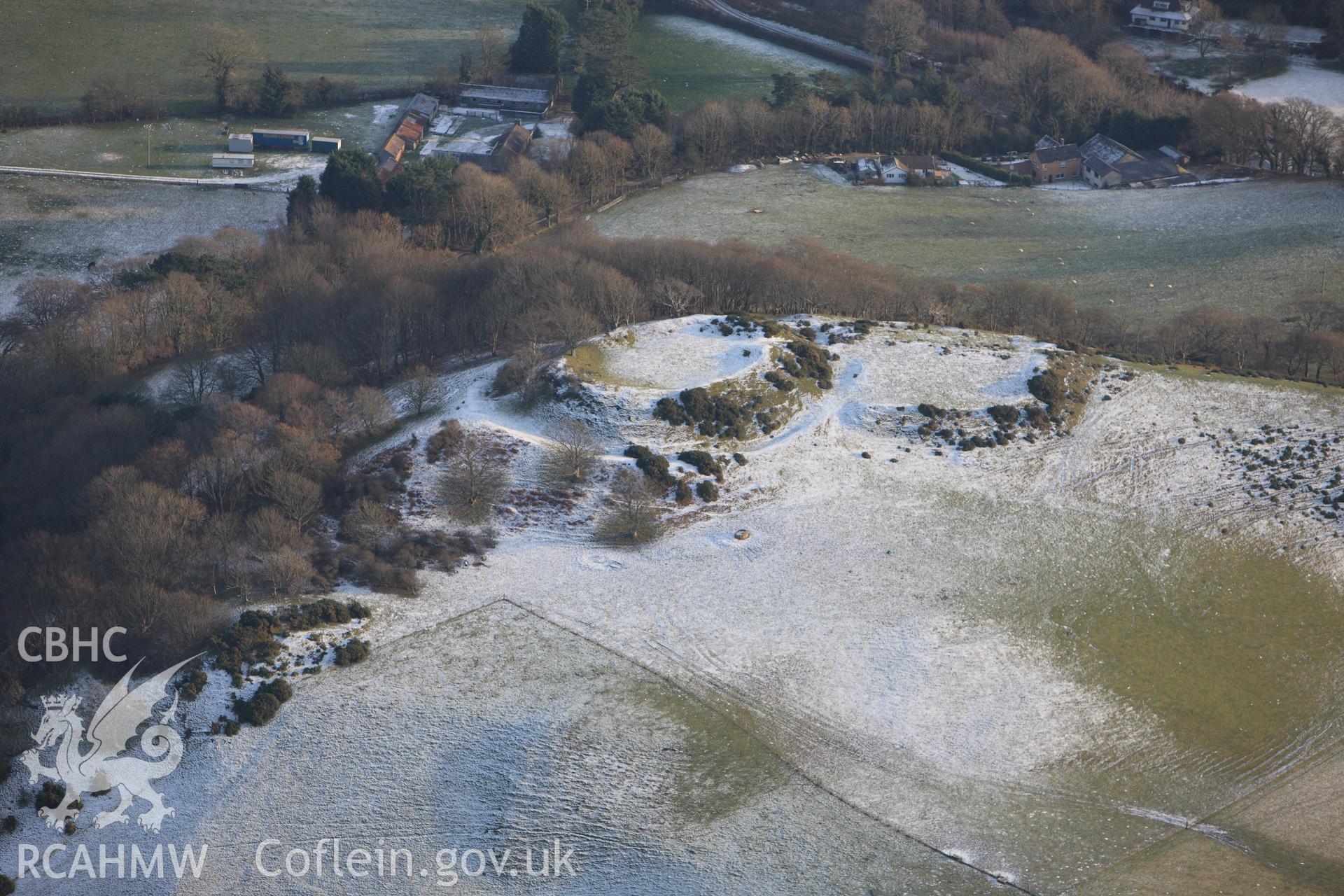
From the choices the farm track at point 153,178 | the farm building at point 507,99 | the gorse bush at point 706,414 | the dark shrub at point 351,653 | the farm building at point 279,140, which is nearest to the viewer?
the dark shrub at point 351,653

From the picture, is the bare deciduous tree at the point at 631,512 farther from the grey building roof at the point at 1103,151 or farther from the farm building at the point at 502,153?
the grey building roof at the point at 1103,151

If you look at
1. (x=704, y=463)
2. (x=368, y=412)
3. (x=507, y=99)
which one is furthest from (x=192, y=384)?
(x=507, y=99)

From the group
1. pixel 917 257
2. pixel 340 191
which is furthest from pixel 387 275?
pixel 917 257

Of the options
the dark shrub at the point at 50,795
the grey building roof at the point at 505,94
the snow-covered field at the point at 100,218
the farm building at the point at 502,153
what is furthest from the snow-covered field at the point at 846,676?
the grey building roof at the point at 505,94

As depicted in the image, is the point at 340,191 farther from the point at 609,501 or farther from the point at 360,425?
the point at 609,501

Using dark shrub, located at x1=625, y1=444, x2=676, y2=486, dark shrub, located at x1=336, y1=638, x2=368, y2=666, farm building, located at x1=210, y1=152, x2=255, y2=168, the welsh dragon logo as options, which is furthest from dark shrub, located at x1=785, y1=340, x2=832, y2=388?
farm building, located at x1=210, y1=152, x2=255, y2=168

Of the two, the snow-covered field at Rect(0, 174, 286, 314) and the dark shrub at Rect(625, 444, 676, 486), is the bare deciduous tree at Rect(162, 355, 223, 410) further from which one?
the dark shrub at Rect(625, 444, 676, 486)

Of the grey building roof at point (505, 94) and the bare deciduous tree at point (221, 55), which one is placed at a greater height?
the bare deciduous tree at point (221, 55)
